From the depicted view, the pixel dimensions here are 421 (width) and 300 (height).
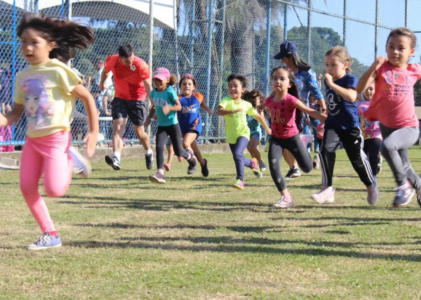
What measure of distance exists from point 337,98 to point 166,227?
212 centimetres

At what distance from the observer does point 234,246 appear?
539 centimetres

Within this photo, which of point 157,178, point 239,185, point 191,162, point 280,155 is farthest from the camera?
point 191,162

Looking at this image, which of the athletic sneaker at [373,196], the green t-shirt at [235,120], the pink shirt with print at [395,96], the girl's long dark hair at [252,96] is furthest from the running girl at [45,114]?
the girl's long dark hair at [252,96]

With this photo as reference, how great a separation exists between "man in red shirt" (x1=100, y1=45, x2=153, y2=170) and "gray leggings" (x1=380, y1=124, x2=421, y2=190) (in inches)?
222

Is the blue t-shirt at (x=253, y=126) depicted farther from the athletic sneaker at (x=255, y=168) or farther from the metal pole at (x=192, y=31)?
the metal pole at (x=192, y=31)

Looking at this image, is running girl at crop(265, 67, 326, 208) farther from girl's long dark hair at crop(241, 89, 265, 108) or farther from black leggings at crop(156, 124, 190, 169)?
girl's long dark hair at crop(241, 89, 265, 108)

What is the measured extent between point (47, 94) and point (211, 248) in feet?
5.18

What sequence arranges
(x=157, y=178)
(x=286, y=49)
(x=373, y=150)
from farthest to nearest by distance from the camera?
(x=157, y=178) < (x=373, y=150) < (x=286, y=49)

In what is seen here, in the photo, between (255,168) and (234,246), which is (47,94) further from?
(255,168)

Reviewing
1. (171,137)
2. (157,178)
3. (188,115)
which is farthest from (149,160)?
(157,178)

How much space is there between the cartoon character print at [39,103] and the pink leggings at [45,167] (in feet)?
0.37

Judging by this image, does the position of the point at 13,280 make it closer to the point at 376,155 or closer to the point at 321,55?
the point at 376,155

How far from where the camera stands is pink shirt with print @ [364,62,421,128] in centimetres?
631

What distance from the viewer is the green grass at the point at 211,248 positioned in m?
4.16
